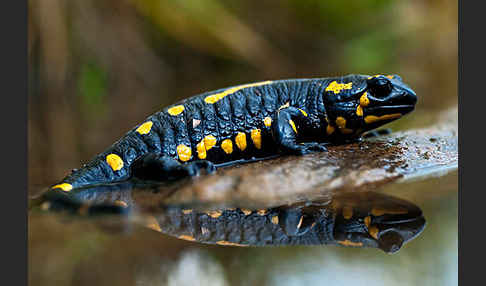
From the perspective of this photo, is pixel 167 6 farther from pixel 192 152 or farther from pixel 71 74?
pixel 192 152

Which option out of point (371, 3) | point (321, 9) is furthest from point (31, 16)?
point (371, 3)

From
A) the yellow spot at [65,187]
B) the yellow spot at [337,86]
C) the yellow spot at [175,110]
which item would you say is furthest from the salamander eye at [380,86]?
the yellow spot at [65,187]

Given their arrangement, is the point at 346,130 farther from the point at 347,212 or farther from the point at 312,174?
the point at 347,212

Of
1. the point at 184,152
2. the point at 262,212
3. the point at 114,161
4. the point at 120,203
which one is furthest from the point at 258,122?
the point at 120,203

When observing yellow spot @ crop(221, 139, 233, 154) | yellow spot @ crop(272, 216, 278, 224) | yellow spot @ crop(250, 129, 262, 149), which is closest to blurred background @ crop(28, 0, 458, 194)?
yellow spot @ crop(221, 139, 233, 154)

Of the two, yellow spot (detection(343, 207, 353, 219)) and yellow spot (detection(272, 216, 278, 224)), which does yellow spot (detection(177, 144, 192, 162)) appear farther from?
yellow spot (detection(343, 207, 353, 219))
